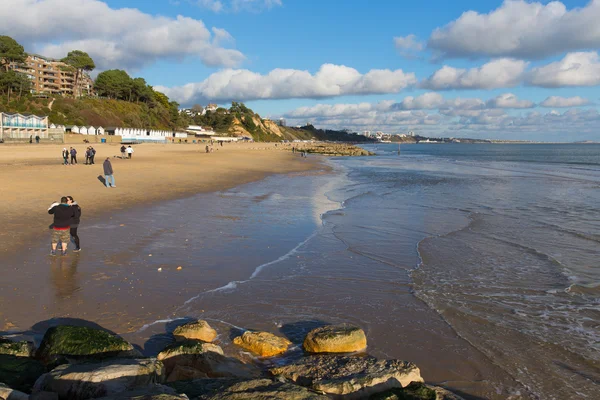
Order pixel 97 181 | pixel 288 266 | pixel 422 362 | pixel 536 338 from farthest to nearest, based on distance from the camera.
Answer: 1. pixel 97 181
2. pixel 288 266
3. pixel 536 338
4. pixel 422 362

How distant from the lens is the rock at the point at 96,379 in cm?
397

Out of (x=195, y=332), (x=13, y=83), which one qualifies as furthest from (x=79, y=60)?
(x=195, y=332)

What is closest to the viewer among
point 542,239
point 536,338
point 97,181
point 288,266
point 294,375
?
point 294,375

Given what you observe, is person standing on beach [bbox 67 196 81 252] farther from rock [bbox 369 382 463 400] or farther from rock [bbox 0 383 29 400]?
rock [bbox 369 382 463 400]

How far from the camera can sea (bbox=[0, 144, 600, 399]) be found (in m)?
6.44

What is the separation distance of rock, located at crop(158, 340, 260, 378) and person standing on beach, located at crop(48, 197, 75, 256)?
19.6 feet

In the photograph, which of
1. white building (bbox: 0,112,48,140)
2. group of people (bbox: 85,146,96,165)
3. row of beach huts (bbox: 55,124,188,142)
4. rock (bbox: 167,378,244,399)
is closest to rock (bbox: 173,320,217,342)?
rock (bbox: 167,378,244,399)

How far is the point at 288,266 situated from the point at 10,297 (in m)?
5.67

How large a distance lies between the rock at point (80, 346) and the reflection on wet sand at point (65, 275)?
278 cm

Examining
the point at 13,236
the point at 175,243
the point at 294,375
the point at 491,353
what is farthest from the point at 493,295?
the point at 13,236

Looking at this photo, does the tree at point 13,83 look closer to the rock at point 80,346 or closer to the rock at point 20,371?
the rock at point 80,346

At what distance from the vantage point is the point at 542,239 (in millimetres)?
14359

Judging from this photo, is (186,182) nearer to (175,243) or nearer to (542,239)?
(175,243)

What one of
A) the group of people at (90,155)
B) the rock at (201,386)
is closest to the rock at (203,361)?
the rock at (201,386)
